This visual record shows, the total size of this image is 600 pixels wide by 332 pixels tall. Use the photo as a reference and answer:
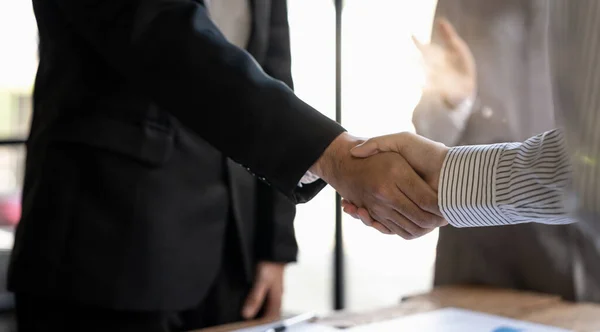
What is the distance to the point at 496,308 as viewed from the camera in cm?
108

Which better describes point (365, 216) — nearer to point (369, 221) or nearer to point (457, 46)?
point (369, 221)

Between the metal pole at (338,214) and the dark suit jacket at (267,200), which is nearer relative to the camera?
the dark suit jacket at (267,200)

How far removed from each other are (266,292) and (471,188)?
0.44 meters

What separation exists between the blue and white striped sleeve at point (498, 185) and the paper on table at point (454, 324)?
145 mm

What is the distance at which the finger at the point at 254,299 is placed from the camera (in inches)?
44.1

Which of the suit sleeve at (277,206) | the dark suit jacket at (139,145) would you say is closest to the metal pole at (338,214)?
the suit sleeve at (277,206)

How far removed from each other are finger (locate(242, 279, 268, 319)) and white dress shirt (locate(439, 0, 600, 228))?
0.39m

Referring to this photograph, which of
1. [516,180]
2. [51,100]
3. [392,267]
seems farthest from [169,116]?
[392,267]

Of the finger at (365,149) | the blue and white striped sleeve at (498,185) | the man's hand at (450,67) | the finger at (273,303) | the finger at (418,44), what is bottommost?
the finger at (273,303)

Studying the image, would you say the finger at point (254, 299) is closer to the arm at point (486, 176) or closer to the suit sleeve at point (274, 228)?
the suit sleeve at point (274, 228)

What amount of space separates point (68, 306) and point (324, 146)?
43cm

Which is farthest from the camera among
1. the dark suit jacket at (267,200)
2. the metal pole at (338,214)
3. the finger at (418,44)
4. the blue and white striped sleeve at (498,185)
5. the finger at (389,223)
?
the metal pole at (338,214)

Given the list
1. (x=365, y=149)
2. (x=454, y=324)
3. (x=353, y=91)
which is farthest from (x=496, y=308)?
(x=353, y=91)

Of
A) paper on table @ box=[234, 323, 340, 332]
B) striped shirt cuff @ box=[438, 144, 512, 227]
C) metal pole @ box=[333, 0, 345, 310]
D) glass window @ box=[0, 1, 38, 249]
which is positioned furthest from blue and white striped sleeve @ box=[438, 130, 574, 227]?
glass window @ box=[0, 1, 38, 249]
